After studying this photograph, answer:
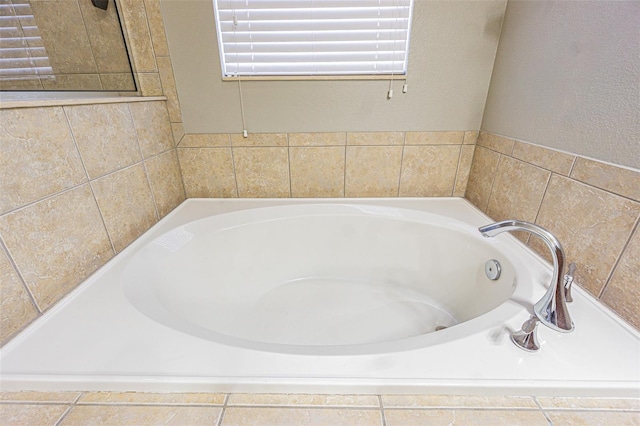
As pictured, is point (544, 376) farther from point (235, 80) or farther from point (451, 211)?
point (235, 80)

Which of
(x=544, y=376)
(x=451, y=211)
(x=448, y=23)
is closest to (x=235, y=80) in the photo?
Answer: (x=448, y=23)

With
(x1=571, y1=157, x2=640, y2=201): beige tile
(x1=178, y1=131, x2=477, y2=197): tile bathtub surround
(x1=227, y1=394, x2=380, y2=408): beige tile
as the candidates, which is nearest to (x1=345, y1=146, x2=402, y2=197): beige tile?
(x1=178, y1=131, x2=477, y2=197): tile bathtub surround

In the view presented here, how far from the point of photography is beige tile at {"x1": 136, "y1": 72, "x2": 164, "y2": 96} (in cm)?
121

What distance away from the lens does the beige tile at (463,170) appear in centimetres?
136

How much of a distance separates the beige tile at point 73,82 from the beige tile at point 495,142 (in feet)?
5.53

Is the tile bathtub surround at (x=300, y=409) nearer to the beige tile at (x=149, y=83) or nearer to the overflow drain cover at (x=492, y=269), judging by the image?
the overflow drain cover at (x=492, y=269)

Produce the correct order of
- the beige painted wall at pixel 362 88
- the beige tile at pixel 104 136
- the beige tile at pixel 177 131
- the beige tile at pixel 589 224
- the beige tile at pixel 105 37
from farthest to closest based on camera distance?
the beige tile at pixel 177 131, the beige painted wall at pixel 362 88, the beige tile at pixel 105 37, the beige tile at pixel 104 136, the beige tile at pixel 589 224

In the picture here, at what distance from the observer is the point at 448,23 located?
1150mm

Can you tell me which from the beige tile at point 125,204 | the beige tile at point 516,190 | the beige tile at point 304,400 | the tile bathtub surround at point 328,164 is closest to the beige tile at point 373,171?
the tile bathtub surround at point 328,164

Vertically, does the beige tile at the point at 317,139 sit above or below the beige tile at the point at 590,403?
above

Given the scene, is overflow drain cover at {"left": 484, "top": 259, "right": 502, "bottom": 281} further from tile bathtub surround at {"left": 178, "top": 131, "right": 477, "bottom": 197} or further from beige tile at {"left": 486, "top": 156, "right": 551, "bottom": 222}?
tile bathtub surround at {"left": 178, "top": 131, "right": 477, "bottom": 197}

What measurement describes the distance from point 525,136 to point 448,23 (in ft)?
1.93

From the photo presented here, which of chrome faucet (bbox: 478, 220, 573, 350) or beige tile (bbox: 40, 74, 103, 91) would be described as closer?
chrome faucet (bbox: 478, 220, 573, 350)

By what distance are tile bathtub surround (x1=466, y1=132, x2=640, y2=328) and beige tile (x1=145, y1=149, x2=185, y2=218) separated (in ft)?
4.99
